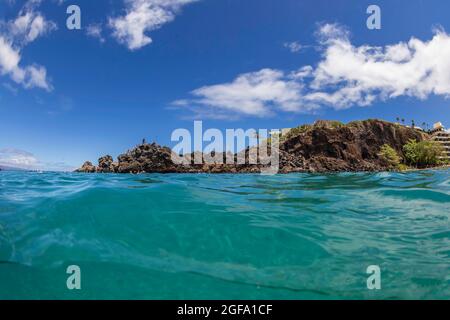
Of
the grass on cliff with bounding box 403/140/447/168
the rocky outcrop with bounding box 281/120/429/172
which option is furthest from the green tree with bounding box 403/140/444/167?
the rocky outcrop with bounding box 281/120/429/172

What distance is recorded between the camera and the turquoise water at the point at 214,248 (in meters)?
4.33


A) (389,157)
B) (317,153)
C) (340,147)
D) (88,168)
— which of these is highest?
(340,147)

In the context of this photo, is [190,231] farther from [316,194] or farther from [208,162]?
[208,162]

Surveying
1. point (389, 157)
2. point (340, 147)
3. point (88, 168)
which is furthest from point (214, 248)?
point (389, 157)

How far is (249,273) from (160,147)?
8048 cm

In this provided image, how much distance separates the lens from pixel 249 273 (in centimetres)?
472

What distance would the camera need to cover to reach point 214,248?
18.3 ft

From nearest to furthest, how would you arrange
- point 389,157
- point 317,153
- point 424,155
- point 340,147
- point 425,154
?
point 317,153 < point 340,147 < point 425,154 < point 424,155 < point 389,157

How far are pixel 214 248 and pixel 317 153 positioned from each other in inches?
3718

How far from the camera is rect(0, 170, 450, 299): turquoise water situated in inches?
170

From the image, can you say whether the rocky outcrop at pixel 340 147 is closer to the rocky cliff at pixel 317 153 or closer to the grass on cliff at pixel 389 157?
the rocky cliff at pixel 317 153

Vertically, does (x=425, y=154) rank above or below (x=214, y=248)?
above

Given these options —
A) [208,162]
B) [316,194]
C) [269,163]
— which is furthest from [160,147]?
[316,194]

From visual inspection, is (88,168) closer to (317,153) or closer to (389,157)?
(317,153)
